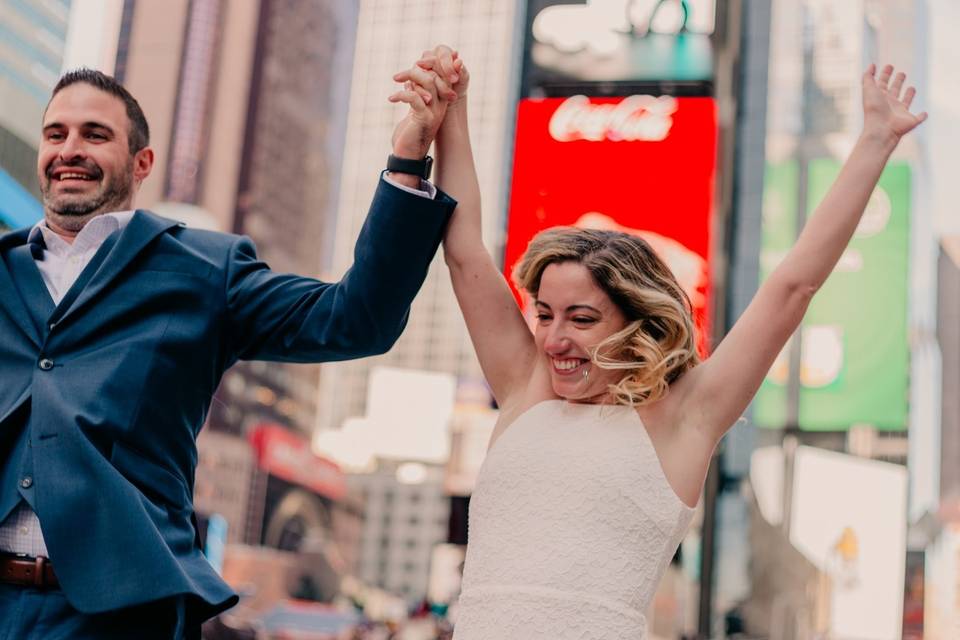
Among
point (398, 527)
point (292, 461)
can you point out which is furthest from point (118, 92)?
point (398, 527)

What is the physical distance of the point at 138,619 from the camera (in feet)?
7.10

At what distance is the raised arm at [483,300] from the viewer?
2.46 meters

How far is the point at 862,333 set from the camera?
2320 cm

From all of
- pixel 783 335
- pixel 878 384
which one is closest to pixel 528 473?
pixel 783 335

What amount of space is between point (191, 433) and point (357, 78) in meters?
119

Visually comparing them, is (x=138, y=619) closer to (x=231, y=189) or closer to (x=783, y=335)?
(x=783, y=335)

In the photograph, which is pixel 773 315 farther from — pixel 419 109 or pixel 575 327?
pixel 419 109

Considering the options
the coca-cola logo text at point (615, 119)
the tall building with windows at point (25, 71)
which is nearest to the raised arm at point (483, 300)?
the coca-cola logo text at point (615, 119)

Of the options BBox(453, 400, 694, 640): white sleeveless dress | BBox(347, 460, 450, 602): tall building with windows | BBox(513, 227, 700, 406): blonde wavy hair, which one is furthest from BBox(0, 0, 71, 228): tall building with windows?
BBox(347, 460, 450, 602): tall building with windows

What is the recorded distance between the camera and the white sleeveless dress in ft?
6.99

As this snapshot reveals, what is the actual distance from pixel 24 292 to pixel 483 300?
858 millimetres

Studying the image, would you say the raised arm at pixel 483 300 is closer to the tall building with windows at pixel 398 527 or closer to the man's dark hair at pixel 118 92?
the man's dark hair at pixel 118 92

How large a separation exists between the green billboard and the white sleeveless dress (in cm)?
2044

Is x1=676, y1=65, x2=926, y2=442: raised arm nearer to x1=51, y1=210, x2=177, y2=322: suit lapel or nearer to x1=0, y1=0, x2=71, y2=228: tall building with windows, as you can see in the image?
x1=51, y1=210, x2=177, y2=322: suit lapel
